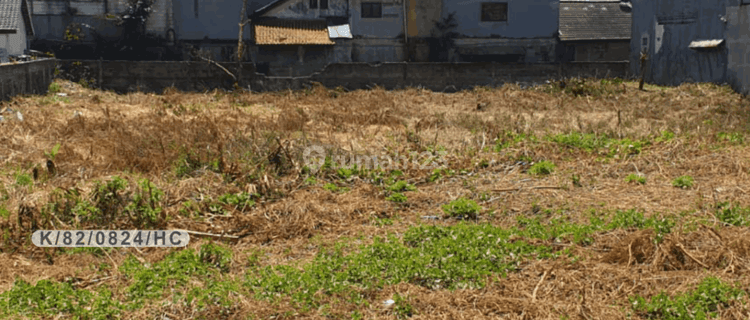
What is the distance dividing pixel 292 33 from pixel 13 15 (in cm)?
1022

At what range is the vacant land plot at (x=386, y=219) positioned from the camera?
5668mm

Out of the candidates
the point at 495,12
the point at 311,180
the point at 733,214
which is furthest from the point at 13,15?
the point at 733,214

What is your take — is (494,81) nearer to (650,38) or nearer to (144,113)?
(650,38)

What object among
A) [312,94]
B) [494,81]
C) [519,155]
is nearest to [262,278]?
[519,155]

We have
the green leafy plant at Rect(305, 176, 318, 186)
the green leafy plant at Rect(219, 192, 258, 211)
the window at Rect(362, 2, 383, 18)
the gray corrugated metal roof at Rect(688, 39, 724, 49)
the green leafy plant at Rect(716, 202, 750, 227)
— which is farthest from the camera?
the window at Rect(362, 2, 383, 18)

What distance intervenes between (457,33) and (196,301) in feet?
91.2

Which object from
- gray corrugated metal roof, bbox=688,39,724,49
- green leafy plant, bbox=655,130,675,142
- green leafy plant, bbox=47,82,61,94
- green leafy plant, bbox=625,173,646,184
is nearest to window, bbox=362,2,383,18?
gray corrugated metal roof, bbox=688,39,724,49

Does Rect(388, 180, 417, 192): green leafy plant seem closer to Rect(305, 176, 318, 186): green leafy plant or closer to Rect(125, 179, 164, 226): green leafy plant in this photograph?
Rect(305, 176, 318, 186): green leafy plant

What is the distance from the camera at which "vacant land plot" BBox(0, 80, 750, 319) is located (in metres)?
5.67

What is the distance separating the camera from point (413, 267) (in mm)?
6230

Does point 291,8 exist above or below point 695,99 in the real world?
above

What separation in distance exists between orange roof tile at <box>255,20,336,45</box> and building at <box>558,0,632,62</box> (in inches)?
413

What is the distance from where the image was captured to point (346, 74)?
2275cm

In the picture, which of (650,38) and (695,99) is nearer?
(695,99)
